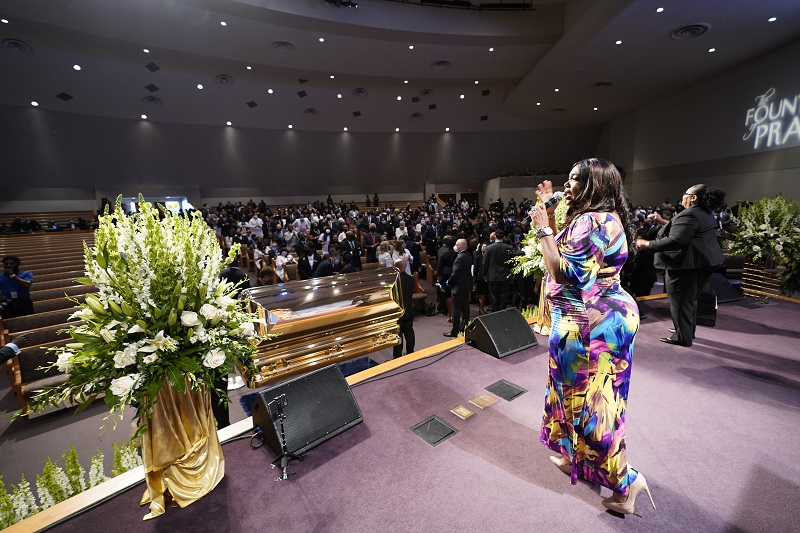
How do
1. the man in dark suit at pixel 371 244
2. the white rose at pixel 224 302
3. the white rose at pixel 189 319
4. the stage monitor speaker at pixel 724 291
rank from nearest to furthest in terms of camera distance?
the white rose at pixel 189 319 → the white rose at pixel 224 302 → the stage monitor speaker at pixel 724 291 → the man in dark suit at pixel 371 244

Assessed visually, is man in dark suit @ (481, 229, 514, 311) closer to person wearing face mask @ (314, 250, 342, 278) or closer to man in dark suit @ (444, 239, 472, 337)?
man in dark suit @ (444, 239, 472, 337)

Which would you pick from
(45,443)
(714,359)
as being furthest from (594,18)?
(45,443)

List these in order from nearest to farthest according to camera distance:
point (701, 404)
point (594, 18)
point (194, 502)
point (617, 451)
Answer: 1. point (617, 451)
2. point (194, 502)
3. point (701, 404)
4. point (594, 18)

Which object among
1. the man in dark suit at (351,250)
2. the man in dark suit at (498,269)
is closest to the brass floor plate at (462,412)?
the man in dark suit at (498,269)

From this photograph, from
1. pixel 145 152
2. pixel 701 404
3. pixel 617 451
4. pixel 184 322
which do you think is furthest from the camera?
pixel 145 152

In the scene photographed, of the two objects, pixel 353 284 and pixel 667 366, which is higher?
pixel 353 284

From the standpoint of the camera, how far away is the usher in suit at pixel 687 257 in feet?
11.3

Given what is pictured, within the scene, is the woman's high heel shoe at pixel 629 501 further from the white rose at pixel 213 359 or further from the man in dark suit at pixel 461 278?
the man in dark suit at pixel 461 278

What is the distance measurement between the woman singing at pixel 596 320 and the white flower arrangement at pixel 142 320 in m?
1.66

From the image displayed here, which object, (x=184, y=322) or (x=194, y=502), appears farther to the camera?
(x=194, y=502)

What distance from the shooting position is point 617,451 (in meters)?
1.79

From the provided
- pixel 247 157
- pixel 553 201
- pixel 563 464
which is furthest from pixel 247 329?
pixel 247 157

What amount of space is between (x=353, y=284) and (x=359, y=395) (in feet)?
3.47

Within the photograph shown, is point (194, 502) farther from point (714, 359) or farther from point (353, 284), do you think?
point (714, 359)
